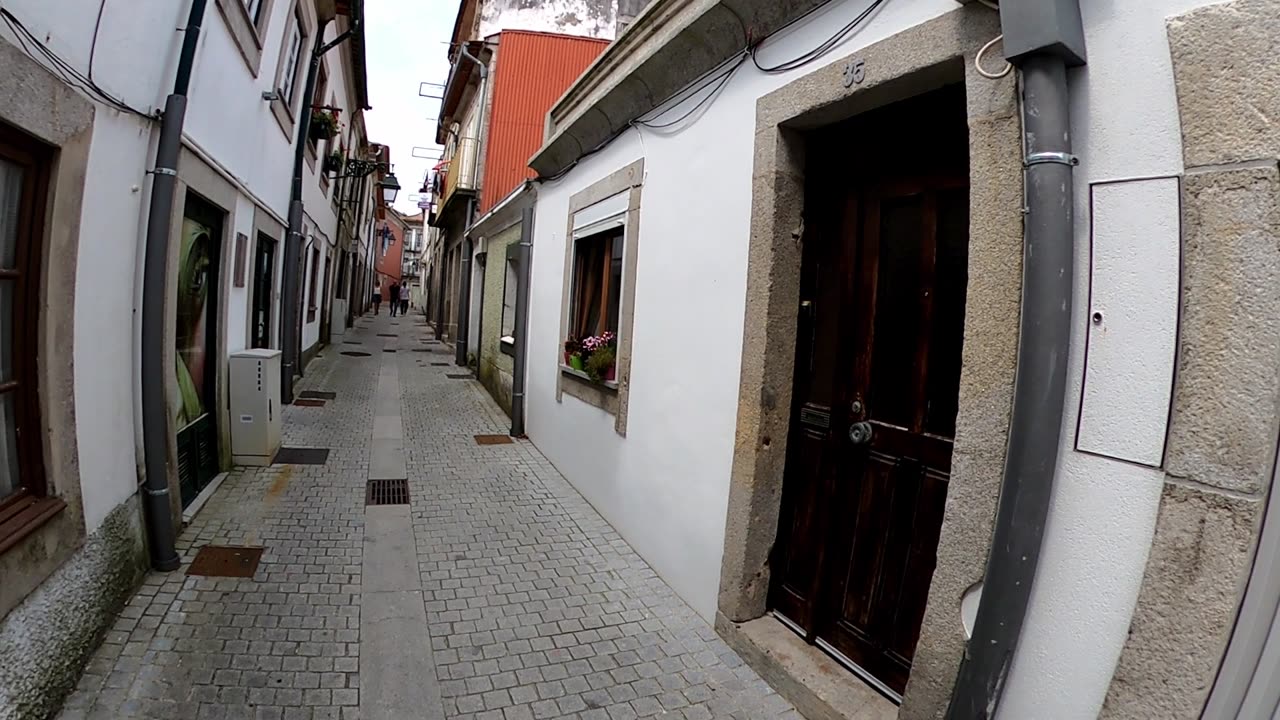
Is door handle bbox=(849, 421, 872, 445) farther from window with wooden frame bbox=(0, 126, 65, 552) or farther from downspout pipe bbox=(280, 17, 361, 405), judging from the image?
downspout pipe bbox=(280, 17, 361, 405)

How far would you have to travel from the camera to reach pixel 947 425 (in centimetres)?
254

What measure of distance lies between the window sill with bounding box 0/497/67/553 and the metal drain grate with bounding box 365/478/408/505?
8.33ft

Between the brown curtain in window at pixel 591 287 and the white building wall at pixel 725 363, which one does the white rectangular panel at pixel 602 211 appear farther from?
the white building wall at pixel 725 363

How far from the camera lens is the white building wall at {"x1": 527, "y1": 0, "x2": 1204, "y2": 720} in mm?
1787

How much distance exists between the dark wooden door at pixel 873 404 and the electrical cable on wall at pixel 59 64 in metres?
3.24

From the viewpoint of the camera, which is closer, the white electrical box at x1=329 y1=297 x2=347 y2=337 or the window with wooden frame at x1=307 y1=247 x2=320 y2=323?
the window with wooden frame at x1=307 y1=247 x2=320 y2=323

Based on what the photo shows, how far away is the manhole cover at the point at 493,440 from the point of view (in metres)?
7.39

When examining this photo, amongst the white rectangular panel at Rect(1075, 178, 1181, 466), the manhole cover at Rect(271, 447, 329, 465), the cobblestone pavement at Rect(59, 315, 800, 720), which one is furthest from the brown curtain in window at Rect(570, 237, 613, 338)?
the white rectangular panel at Rect(1075, 178, 1181, 466)

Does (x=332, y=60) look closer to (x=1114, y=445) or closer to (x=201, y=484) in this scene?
(x=201, y=484)

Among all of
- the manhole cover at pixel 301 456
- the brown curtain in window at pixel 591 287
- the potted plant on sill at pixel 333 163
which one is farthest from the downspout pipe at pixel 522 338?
the potted plant on sill at pixel 333 163

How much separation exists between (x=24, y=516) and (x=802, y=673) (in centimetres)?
326

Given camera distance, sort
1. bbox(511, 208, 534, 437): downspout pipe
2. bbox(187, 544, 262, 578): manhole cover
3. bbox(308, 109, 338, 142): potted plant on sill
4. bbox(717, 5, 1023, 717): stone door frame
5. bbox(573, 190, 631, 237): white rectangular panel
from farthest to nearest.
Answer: bbox(308, 109, 338, 142): potted plant on sill → bbox(511, 208, 534, 437): downspout pipe → bbox(573, 190, 631, 237): white rectangular panel → bbox(187, 544, 262, 578): manhole cover → bbox(717, 5, 1023, 717): stone door frame

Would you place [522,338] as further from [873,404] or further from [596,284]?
[873,404]

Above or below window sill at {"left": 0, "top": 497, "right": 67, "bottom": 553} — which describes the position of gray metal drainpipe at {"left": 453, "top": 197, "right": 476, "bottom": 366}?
above
